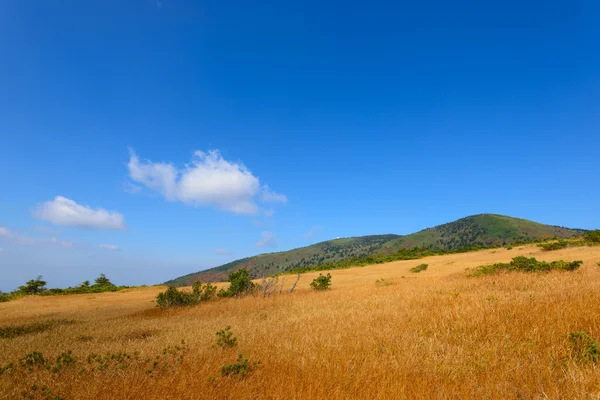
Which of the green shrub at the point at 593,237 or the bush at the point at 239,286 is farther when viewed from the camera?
the green shrub at the point at 593,237

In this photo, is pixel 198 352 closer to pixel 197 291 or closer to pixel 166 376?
pixel 166 376

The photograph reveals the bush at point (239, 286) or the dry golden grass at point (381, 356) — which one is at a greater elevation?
the bush at point (239, 286)

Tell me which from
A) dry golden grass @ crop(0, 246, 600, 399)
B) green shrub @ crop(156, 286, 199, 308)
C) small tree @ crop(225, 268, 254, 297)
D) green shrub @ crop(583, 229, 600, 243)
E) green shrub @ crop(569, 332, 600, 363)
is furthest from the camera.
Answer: green shrub @ crop(583, 229, 600, 243)

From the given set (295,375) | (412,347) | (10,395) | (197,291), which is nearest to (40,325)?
(197,291)

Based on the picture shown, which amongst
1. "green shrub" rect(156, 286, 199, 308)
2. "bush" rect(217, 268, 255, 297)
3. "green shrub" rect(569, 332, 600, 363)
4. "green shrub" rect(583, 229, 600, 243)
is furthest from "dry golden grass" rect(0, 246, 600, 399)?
"green shrub" rect(583, 229, 600, 243)

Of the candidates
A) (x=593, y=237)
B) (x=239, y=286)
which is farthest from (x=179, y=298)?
(x=593, y=237)

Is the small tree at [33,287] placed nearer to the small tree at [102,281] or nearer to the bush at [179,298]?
the small tree at [102,281]

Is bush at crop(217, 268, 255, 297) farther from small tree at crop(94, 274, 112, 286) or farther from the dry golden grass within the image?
small tree at crop(94, 274, 112, 286)

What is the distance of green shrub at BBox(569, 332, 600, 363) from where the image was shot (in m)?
4.67

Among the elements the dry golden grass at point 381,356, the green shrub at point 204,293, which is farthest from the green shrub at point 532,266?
the green shrub at point 204,293

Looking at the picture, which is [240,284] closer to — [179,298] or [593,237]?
[179,298]

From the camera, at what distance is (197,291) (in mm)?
18859

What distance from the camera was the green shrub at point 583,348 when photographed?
4.67 metres

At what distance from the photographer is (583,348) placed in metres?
4.92
